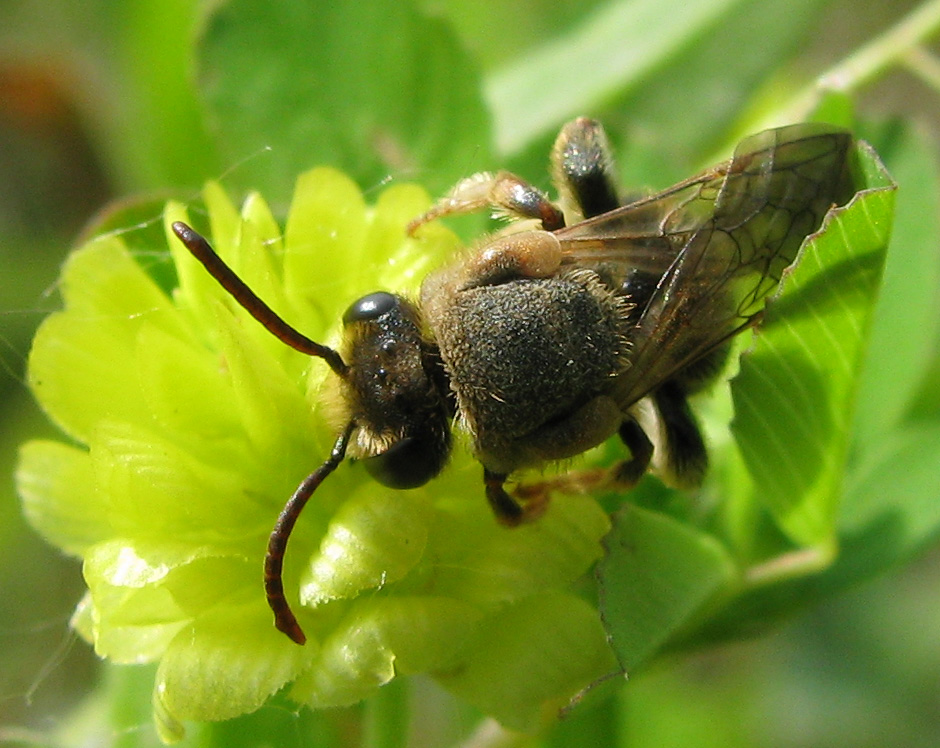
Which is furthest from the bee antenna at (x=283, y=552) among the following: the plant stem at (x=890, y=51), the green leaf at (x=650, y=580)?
the plant stem at (x=890, y=51)

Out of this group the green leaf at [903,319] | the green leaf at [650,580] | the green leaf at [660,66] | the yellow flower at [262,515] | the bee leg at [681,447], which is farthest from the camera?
the green leaf at [660,66]

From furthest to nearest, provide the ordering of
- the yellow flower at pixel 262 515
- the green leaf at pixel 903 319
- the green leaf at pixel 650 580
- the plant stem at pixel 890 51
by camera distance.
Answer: the plant stem at pixel 890 51 → the green leaf at pixel 903 319 → the green leaf at pixel 650 580 → the yellow flower at pixel 262 515

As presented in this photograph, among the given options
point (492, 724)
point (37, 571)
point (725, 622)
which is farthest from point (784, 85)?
point (37, 571)

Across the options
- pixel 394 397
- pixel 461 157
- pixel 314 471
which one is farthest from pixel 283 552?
pixel 461 157

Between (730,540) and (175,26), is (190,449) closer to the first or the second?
(730,540)

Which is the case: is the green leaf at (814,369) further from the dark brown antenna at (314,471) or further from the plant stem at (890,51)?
the plant stem at (890,51)
